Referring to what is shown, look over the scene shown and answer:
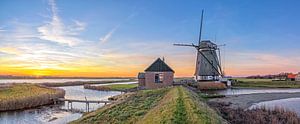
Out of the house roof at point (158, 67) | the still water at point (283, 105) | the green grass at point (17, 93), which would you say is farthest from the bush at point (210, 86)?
the green grass at point (17, 93)

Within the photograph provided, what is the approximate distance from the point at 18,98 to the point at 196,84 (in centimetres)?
3060

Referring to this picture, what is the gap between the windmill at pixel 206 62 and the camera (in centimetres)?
5612

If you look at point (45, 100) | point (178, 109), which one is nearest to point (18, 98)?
point (45, 100)

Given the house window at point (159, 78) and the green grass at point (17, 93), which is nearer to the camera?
the green grass at point (17, 93)

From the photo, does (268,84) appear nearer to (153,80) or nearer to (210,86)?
(210,86)

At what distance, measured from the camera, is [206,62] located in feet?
185

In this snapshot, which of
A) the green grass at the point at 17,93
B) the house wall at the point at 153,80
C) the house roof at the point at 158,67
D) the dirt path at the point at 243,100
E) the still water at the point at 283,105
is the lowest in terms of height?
the still water at the point at 283,105

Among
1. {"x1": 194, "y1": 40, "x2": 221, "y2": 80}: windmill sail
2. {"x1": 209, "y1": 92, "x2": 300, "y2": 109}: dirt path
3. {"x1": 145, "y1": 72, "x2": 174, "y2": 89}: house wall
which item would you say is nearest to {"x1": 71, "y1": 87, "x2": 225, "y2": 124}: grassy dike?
{"x1": 209, "y1": 92, "x2": 300, "y2": 109}: dirt path

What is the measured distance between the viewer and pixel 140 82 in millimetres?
43844

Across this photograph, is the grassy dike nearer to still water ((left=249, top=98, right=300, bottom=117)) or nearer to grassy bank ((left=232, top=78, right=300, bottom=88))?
still water ((left=249, top=98, right=300, bottom=117))

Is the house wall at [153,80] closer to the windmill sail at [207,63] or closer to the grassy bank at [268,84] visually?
the windmill sail at [207,63]

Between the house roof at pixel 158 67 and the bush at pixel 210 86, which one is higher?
the house roof at pixel 158 67

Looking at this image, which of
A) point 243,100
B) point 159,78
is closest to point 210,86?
point 159,78

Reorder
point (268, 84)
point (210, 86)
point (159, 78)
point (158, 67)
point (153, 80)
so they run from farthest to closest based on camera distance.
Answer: point (268, 84), point (210, 86), point (158, 67), point (159, 78), point (153, 80)
